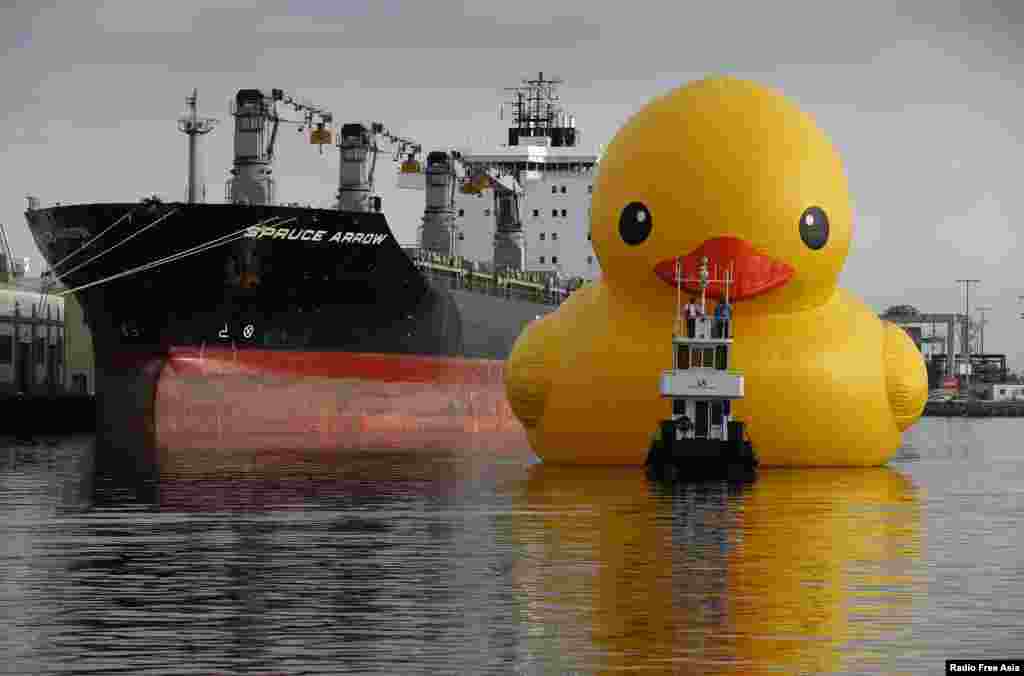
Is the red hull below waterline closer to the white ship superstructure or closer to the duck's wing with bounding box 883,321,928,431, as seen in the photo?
the duck's wing with bounding box 883,321,928,431

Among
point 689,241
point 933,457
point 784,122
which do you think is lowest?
point 933,457

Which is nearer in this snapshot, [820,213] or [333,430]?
[820,213]

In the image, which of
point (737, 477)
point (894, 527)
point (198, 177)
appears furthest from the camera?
point (198, 177)

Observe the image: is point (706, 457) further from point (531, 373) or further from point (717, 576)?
point (717, 576)

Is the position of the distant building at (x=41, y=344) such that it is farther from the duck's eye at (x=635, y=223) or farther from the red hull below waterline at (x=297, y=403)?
the duck's eye at (x=635, y=223)

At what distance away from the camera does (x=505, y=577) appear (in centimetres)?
1462

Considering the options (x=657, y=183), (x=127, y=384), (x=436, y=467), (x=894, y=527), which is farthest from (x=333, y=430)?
(x=894, y=527)

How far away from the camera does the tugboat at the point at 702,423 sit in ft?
86.1

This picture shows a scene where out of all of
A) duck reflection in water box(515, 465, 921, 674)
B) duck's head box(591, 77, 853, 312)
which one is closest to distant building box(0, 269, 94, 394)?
duck's head box(591, 77, 853, 312)

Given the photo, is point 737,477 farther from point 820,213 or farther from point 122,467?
point 122,467

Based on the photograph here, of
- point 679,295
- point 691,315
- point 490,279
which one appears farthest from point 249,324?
point 691,315

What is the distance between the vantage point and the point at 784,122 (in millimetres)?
27328

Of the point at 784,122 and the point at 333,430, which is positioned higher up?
the point at 784,122

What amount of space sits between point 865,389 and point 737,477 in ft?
8.83
